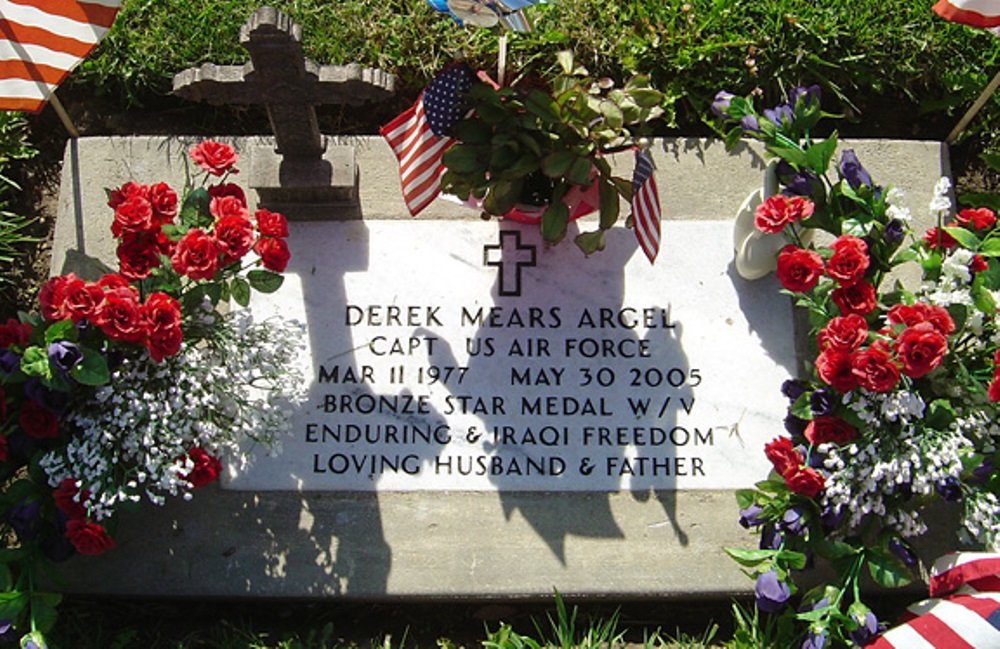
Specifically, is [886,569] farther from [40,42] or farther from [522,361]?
[40,42]

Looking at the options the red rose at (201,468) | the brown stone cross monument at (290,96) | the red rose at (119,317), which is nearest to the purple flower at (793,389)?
the brown stone cross monument at (290,96)

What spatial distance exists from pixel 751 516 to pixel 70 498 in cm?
202

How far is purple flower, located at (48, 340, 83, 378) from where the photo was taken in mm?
2863

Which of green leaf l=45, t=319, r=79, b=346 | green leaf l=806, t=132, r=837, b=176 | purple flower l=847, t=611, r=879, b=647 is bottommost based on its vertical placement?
purple flower l=847, t=611, r=879, b=647

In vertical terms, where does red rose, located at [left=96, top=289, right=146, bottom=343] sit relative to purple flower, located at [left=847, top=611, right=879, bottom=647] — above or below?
above

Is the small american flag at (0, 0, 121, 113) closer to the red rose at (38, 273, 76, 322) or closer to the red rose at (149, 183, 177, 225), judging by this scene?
the red rose at (149, 183, 177, 225)

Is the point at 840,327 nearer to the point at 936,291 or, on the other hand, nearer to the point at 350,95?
the point at 936,291

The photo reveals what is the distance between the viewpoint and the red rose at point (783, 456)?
310cm

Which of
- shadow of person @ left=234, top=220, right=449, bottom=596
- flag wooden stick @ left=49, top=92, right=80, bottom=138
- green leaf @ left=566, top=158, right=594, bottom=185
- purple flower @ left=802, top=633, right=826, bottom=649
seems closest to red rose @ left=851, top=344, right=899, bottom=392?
purple flower @ left=802, top=633, right=826, bottom=649

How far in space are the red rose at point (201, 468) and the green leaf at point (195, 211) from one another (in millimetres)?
690

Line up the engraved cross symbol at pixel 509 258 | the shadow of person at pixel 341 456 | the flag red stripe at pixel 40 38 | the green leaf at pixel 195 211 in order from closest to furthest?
the green leaf at pixel 195 211 → the flag red stripe at pixel 40 38 → the shadow of person at pixel 341 456 → the engraved cross symbol at pixel 509 258

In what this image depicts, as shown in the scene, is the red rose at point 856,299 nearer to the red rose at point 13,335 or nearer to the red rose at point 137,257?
the red rose at point 137,257

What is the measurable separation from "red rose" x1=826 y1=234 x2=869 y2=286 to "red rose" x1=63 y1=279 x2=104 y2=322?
2.11m

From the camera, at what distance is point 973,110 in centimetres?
390
